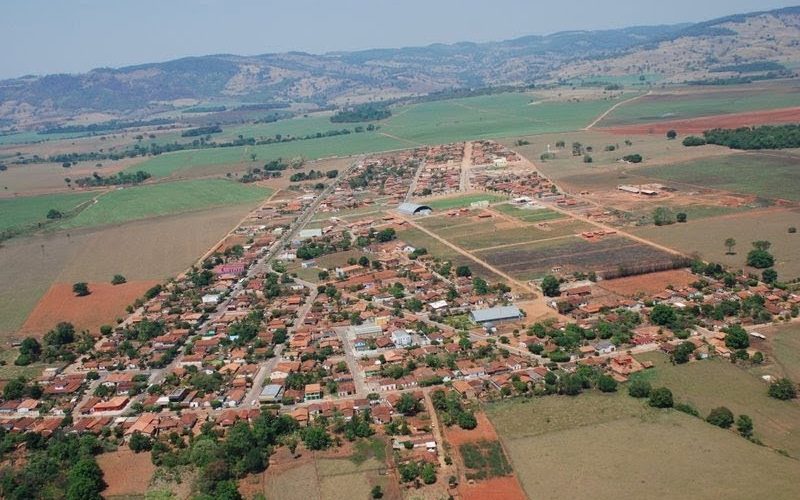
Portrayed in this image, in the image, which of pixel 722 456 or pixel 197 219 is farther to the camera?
pixel 197 219

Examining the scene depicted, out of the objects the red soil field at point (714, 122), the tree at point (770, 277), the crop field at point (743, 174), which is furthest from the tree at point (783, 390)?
the red soil field at point (714, 122)

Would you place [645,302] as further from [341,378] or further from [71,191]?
[71,191]

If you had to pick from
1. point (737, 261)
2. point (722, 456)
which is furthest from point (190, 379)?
point (737, 261)

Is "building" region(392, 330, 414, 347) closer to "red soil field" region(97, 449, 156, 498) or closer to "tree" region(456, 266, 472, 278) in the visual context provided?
"tree" region(456, 266, 472, 278)

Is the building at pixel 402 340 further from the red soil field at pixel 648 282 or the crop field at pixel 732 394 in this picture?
the red soil field at pixel 648 282

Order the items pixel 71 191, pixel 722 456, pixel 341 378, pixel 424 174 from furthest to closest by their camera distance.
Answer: pixel 71 191, pixel 424 174, pixel 341 378, pixel 722 456

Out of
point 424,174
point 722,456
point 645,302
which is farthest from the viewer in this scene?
point 424,174

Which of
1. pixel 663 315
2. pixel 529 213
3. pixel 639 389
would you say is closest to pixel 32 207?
pixel 529 213

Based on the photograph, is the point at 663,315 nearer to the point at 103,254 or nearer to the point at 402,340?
the point at 402,340
